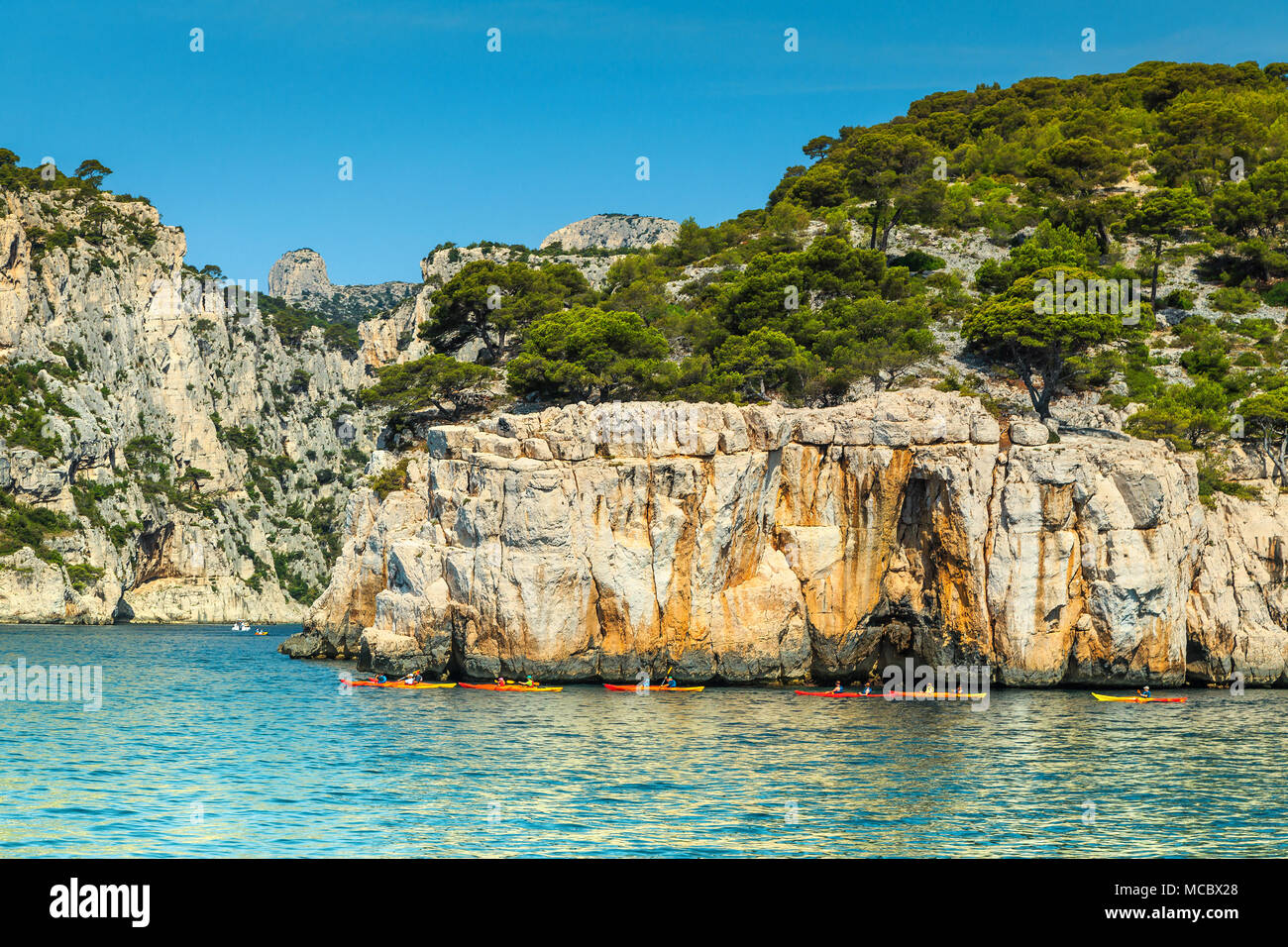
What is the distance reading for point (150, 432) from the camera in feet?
449

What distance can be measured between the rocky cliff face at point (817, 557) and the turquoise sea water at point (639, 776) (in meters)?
3.12

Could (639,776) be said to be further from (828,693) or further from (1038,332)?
(1038,332)

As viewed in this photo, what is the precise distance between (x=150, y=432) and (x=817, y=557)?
110883mm

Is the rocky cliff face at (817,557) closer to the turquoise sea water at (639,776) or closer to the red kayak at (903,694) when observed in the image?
the red kayak at (903,694)

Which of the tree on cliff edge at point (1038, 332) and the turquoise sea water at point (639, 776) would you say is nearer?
the turquoise sea water at point (639, 776)

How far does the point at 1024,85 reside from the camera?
127 m

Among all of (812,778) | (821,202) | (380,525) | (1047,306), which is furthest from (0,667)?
(821,202)

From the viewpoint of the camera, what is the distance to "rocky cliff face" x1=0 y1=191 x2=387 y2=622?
11594cm

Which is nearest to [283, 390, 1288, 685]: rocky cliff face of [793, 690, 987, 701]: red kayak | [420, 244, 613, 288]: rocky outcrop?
[793, 690, 987, 701]: red kayak

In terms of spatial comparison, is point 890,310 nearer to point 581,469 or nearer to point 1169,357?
point 1169,357

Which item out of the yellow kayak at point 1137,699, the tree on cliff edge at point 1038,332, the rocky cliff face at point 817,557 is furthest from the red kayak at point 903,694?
the tree on cliff edge at point 1038,332

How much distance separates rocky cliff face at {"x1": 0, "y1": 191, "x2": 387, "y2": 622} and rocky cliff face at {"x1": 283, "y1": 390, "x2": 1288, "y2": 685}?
79.2m

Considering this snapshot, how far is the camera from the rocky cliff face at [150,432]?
4564 inches
